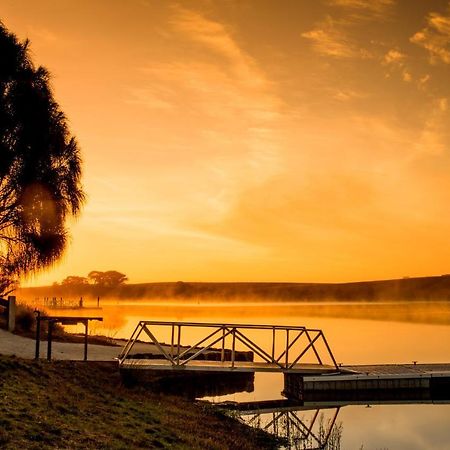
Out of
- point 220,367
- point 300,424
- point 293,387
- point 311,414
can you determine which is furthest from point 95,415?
point 293,387

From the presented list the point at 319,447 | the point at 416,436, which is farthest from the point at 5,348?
the point at 416,436

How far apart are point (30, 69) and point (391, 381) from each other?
17.7 meters

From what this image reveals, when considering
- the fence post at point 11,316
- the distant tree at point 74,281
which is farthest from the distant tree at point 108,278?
the fence post at point 11,316

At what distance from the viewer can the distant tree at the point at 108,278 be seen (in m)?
167

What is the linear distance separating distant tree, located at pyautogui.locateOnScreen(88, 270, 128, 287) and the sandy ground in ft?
465

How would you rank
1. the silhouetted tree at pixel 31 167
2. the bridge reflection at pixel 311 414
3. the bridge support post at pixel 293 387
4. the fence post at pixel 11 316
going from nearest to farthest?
the bridge reflection at pixel 311 414 → the bridge support post at pixel 293 387 → the silhouetted tree at pixel 31 167 → the fence post at pixel 11 316

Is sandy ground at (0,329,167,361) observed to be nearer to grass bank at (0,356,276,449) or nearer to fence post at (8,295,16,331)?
fence post at (8,295,16,331)

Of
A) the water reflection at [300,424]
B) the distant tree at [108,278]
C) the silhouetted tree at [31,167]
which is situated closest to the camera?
the water reflection at [300,424]

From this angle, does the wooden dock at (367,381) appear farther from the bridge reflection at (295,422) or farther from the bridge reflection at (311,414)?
the bridge reflection at (295,422)

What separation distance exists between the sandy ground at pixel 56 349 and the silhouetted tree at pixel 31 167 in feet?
9.90

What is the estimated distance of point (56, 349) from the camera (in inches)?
899

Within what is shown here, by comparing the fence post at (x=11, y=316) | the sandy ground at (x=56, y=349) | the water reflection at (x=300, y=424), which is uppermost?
the fence post at (x=11, y=316)

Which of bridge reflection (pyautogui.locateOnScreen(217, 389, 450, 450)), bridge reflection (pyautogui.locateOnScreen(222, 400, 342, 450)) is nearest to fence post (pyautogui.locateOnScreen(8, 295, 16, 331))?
bridge reflection (pyautogui.locateOnScreen(217, 389, 450, 450))

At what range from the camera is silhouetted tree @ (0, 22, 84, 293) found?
75.0ft
